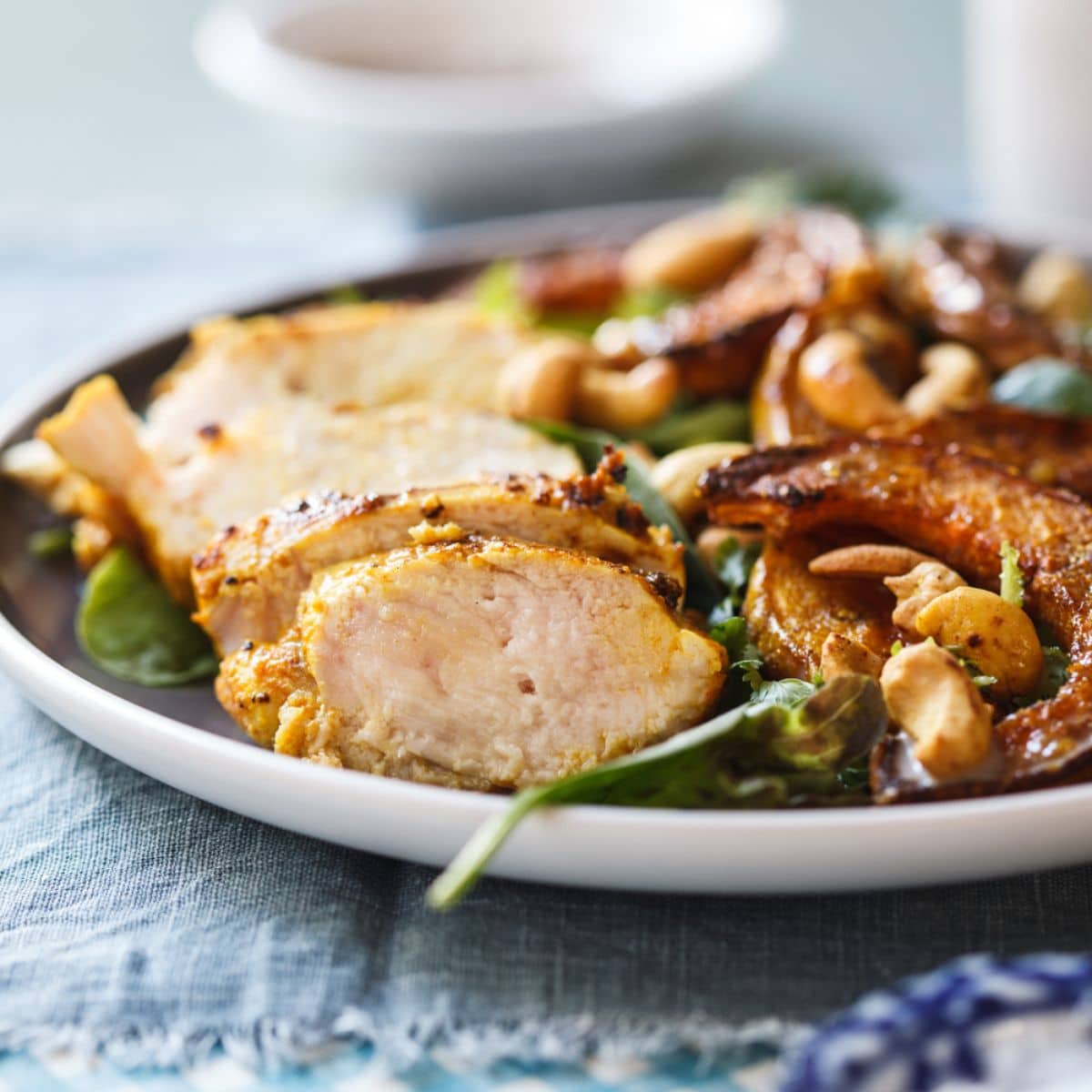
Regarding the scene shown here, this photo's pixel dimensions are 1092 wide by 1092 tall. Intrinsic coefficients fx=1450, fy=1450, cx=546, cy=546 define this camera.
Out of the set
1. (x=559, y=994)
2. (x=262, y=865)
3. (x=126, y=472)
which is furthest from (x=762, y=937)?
(x=126, y=472)

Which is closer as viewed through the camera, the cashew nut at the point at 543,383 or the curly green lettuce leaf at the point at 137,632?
the curly green lettuce leaf at the point at 137,632

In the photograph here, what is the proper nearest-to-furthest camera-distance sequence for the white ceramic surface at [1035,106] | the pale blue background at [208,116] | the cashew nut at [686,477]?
the cashew nut at [686,477] → the white ceramic surface at [1035,106] → the pale blue background at [208,116]

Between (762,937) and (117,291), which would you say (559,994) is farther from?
(117,291)

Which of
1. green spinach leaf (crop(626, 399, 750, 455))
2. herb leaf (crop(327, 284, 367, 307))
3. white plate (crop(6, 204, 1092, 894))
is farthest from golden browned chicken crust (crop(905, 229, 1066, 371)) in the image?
white plate (crop(6, 204, 1092, 894))

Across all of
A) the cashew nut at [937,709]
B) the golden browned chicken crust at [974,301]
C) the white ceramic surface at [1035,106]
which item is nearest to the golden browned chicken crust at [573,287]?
the golden browned chicken crust at [974,301]

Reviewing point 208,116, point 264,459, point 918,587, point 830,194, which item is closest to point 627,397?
point 264,459

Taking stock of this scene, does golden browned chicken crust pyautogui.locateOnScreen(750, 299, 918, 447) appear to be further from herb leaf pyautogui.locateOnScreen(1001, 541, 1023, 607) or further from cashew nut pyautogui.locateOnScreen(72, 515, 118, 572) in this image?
cashew nut pyautogui.locateOnScreen(72, 515, 118, 572)

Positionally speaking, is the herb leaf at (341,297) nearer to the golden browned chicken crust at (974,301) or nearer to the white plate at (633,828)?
the golden browned chicken crust at (974,301)
